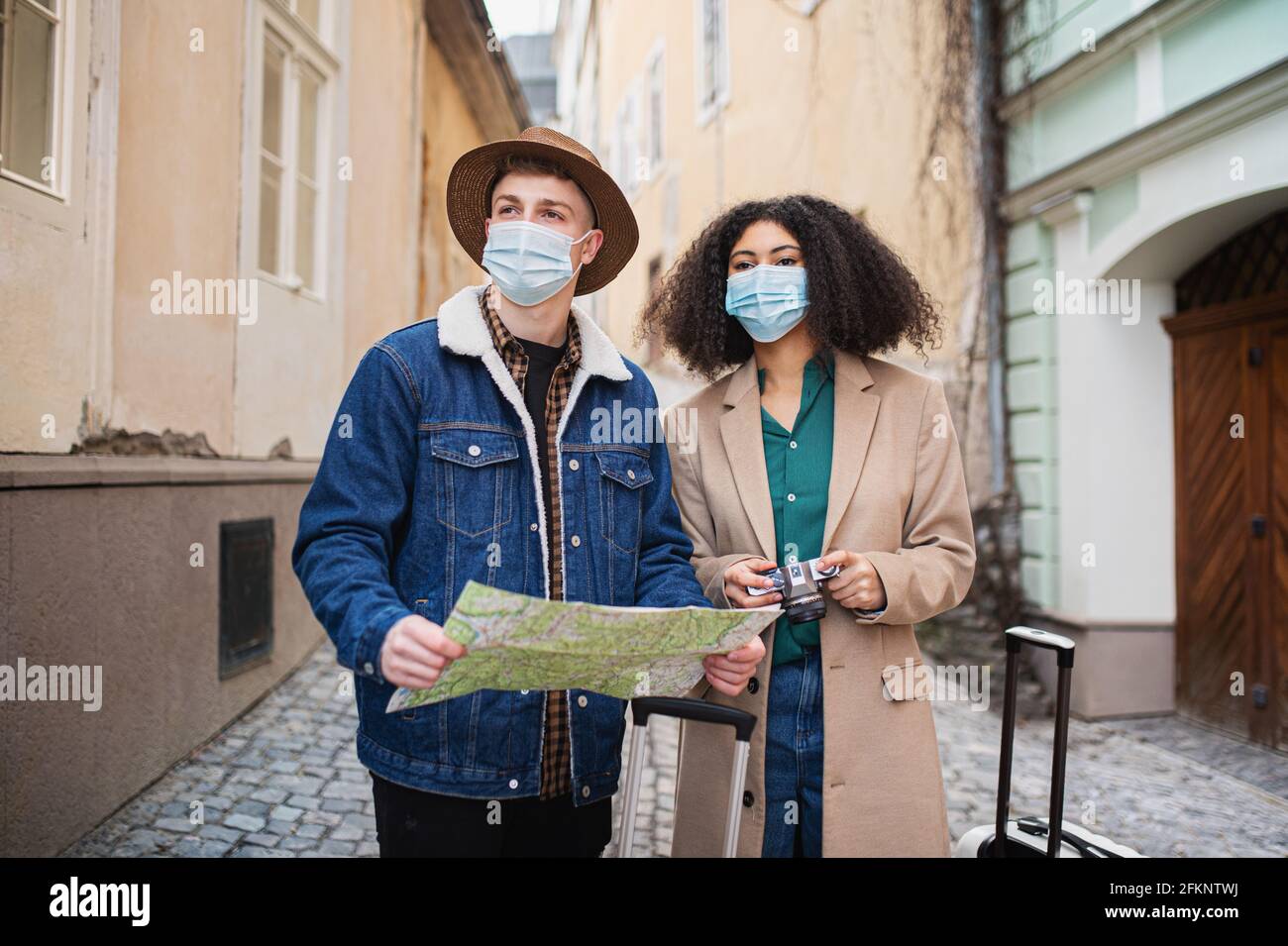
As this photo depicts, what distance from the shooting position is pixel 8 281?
3285 mm


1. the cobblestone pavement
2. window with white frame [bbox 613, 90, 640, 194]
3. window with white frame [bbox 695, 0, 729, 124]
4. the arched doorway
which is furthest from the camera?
window with white frame [bbox 613, 90, 640, 194]

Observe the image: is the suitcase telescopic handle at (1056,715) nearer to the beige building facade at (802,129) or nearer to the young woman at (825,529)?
the young woman at (825,529)

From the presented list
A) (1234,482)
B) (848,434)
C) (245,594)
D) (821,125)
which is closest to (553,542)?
(848,434)

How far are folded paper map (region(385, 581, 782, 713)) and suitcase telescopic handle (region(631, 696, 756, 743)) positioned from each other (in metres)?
0.04

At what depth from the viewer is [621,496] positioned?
2.05 metres

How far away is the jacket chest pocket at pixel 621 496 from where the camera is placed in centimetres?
202

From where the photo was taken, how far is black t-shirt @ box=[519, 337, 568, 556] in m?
1.98

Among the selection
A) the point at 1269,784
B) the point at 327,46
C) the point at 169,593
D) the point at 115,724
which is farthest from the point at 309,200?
the point at 1269,784

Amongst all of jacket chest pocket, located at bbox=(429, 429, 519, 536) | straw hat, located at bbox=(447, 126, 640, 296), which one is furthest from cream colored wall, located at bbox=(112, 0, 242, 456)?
jacket chest pocket, located at bbox=(429, 429, 519, 536)

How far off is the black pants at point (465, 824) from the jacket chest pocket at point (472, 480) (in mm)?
526

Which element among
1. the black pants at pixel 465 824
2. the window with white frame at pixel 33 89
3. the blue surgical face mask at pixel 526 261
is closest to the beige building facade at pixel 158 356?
the window with white frame at pixel 33 89

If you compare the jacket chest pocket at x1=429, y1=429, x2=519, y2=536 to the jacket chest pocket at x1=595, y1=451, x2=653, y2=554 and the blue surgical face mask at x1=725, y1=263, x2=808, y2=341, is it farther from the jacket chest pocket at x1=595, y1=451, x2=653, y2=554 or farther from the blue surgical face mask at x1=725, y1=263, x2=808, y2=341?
the blue surgical face mask at x1=725, y1=263, x2=808, y2=341
